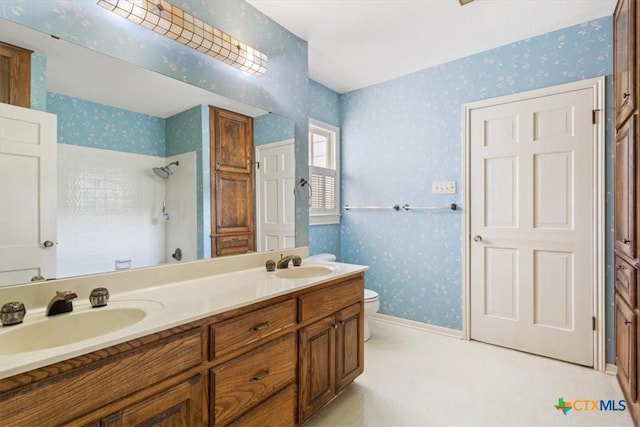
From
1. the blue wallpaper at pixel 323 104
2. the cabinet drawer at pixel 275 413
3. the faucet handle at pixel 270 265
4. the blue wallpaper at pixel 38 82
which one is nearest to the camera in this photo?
the blue wallpaper at pixel 38 82

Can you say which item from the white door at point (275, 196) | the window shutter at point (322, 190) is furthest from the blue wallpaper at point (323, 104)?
the white door at point (275, 196)

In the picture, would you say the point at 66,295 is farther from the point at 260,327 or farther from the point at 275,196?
the point at 275,196

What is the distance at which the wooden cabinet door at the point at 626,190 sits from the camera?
1.59m

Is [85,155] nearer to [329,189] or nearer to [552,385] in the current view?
[329,189]

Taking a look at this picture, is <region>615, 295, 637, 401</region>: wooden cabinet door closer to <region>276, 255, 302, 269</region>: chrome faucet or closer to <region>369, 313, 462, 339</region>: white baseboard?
<region>369, 313, 462, 339</region>: white baseboard

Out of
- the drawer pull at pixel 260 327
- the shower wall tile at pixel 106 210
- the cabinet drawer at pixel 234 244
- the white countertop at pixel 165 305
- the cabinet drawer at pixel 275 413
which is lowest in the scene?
the cabinet drawer at pixel 275 413

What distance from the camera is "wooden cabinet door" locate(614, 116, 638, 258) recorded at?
159 centimetres

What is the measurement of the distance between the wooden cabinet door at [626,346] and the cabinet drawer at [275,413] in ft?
5.62

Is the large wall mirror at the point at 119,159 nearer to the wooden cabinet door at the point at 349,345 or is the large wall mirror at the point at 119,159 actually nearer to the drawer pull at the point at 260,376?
the drawer pull at the point at 260,376

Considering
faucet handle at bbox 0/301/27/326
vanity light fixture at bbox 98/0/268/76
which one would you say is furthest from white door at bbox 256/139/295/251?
faucet handle at bbox 0/301/27/326

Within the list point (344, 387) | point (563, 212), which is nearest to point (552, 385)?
point (563, 212)

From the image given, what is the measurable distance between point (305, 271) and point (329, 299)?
0.34 metres

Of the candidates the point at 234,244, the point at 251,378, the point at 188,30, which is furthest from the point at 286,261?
the point at 188,30

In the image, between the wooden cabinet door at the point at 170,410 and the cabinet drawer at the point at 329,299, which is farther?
the cabinet drawer at the point at 329,299
